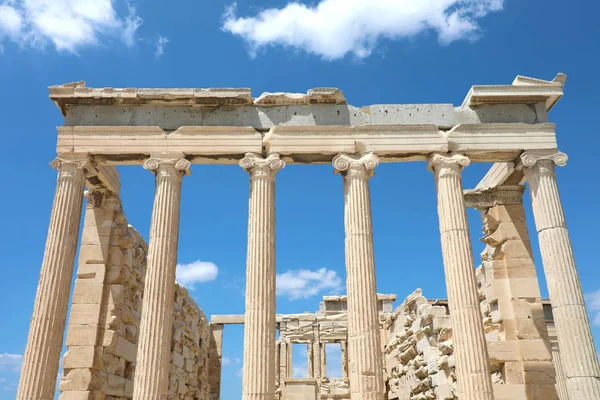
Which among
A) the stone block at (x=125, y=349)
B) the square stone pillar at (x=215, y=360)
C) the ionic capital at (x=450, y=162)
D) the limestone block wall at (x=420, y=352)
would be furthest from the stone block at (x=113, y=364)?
the square stone pillar at (x=215, y=360)

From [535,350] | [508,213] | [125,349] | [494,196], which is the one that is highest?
[494,196]

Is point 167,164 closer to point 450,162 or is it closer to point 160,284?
point 160,284

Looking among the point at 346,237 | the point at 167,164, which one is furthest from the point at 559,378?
the point at 167,164

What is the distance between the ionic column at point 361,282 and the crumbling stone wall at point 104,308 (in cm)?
727

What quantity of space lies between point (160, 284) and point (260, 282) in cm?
255

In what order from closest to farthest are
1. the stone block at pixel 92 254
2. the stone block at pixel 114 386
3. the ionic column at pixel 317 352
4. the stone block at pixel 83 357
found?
1. the stone block at pixel 83 357
2. the stone block at pixel 114 386
3. the stone block at pixel 92 254
4. the ionic column at pixel 317 352

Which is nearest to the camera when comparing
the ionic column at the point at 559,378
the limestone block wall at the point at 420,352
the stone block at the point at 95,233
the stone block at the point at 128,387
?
the limestone block wall at the point at 420,352

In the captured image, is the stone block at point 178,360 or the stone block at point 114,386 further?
the stone block at point 178,360

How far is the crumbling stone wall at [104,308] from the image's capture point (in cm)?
1623

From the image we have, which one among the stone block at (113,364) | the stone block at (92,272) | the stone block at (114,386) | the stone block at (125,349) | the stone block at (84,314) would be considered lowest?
the stone block at (114,386)

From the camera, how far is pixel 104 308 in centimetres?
1702

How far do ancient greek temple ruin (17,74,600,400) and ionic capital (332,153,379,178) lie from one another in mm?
44

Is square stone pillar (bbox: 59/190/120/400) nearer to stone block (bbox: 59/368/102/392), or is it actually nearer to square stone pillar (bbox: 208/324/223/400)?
stone block (bbox: 59/368/102/392)

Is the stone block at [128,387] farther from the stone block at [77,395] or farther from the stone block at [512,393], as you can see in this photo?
the stone block at [512,393]
